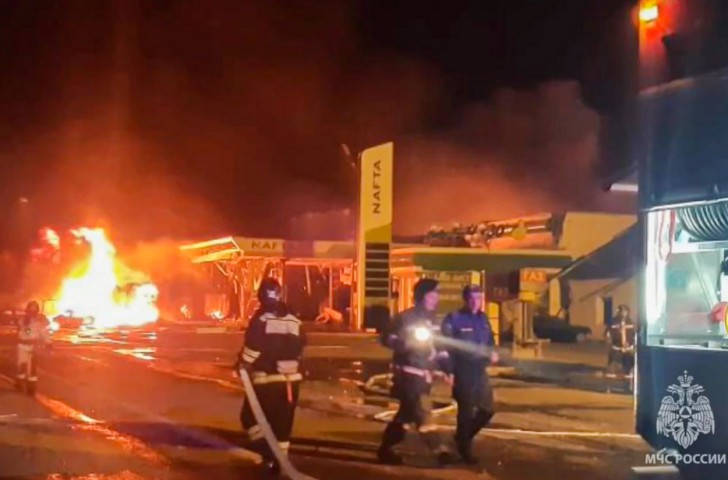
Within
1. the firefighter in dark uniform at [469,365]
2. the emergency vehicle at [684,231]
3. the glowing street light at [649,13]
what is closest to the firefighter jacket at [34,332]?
the firefighter in dark uniform at [469,365]

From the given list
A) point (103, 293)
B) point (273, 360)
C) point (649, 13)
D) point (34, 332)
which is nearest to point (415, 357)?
point (273, 360)

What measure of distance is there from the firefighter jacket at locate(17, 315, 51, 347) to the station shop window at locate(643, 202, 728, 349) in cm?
1032

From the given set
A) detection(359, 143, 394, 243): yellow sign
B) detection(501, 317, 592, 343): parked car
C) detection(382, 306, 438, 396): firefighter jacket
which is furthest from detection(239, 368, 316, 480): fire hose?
detection(501, 317, 592, 343): parked car

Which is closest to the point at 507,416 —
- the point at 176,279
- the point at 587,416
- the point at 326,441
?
the point at 587,416

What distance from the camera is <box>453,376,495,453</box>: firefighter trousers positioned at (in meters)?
9.38

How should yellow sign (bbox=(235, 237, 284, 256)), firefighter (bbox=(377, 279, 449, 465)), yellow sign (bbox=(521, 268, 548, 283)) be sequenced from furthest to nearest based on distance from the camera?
yellow sign (bbox=(235, 237, 284, 256)) < yellow sign (bbox=(521, 268, 548, 283)) < firefighter (bbox=(377, 279, 449, 465))

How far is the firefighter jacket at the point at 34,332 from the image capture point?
50.6ft

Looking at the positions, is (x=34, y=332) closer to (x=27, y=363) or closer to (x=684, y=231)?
(x=27, y=363)

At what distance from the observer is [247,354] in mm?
8930

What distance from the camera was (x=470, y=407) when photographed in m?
9.38

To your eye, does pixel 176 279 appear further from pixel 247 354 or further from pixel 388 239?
pixel 247 354

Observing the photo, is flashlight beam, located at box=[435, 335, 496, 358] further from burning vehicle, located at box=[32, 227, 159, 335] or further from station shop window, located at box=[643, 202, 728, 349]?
burning vehicle, located at box=[32, 227, 159, 335]

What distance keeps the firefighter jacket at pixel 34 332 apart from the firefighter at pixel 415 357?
25.1 ft

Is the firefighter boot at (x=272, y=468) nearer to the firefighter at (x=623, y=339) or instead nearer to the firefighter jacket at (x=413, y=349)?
the firefighter jacket at (x=413, y=349)
